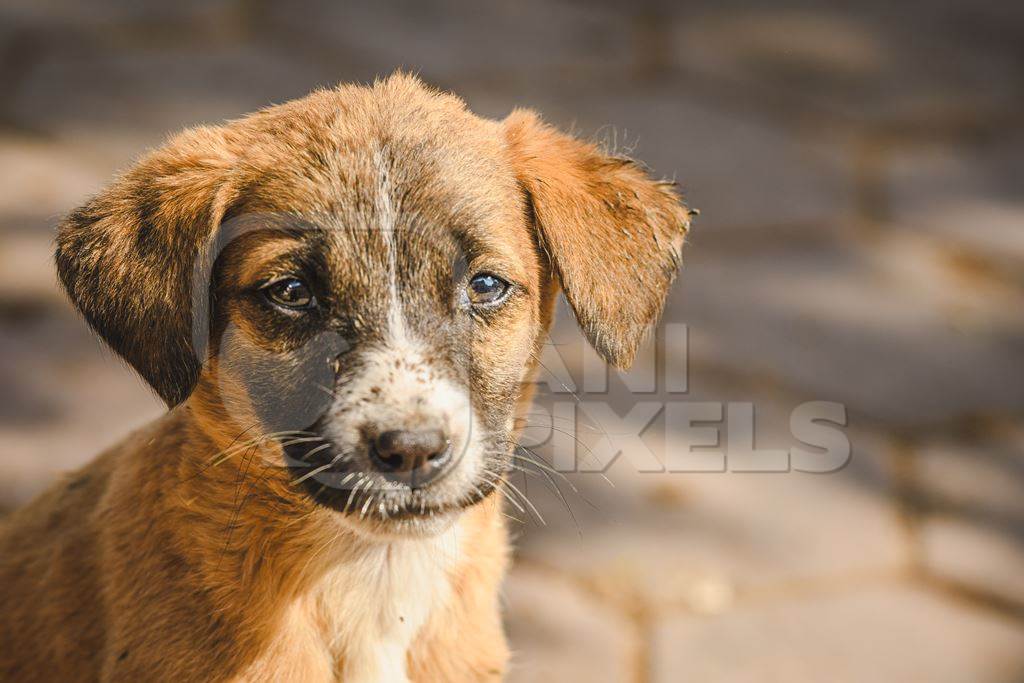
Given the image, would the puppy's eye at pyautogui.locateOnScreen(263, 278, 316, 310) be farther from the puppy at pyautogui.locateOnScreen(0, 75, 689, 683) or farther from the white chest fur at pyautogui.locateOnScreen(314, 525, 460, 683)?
the white chest fur at pyautogui.locateOnScreen(314, 525, 460, 683)

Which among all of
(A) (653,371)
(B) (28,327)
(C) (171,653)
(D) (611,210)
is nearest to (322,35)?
(B) (28,327)

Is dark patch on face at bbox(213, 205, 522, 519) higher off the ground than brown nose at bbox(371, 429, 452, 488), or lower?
higher

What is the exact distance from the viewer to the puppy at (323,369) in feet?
8.79

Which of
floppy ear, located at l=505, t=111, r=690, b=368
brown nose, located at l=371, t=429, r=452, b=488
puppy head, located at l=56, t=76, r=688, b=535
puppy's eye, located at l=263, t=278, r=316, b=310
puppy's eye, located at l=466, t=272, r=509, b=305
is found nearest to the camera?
brown nose, located at l=371, t=429, r=452, b=488

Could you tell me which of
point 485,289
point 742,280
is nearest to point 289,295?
point 485,289

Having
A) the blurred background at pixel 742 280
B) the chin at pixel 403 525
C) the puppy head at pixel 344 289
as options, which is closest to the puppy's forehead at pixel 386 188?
the puppy head at pixel 344 289

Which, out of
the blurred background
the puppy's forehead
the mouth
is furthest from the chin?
the blurred background

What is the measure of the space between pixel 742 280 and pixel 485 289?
290cm

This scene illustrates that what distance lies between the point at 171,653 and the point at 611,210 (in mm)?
1533

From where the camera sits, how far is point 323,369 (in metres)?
2.66

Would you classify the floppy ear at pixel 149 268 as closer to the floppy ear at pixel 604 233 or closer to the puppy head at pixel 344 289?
the puppy head at pixel 344 289

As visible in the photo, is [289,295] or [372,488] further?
[289,295]

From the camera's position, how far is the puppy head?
2.62 meters

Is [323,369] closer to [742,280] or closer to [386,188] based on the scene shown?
[386,188]
